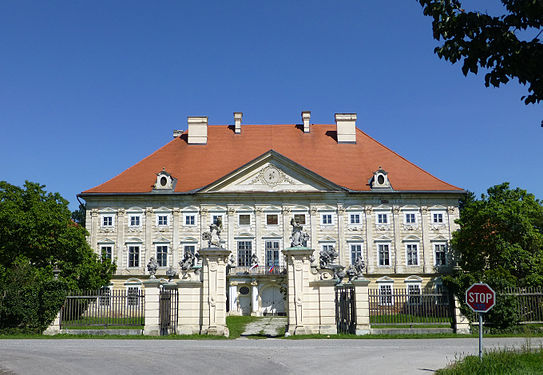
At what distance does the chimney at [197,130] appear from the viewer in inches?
1705

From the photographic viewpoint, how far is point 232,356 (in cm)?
1347

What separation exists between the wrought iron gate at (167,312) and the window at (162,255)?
18.5m

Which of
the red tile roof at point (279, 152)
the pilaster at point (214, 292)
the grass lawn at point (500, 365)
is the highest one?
the red tile roof at point (279, 152)

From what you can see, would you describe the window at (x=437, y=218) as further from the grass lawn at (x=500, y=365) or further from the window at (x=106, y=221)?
the grass lawn at (x=500, y=365)

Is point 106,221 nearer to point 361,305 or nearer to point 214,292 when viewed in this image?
point 214,292

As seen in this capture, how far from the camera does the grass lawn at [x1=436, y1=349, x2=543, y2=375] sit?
9848 millimetres

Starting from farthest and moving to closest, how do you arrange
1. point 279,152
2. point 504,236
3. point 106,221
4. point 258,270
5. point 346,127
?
1. point 346,127
2. point 279,152
3. point 106,221
4. point 258,270
5. point 504,236

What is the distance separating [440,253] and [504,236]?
19.3ft

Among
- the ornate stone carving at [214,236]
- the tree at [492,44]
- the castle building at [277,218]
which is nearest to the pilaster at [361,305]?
the ornate stone carving at [214,236]

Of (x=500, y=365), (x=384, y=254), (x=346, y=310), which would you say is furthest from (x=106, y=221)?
(x=500, y=365)

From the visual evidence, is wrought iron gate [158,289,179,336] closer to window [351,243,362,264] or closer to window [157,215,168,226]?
window [157,215,168,226]

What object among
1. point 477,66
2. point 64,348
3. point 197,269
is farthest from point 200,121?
point 477,66

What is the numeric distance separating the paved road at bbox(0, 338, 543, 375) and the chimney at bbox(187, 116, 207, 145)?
88.4ft

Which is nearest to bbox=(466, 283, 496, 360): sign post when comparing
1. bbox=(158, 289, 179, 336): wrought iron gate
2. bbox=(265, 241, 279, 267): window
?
bbox=(158, 289, 179, 336): wrought iron gate
